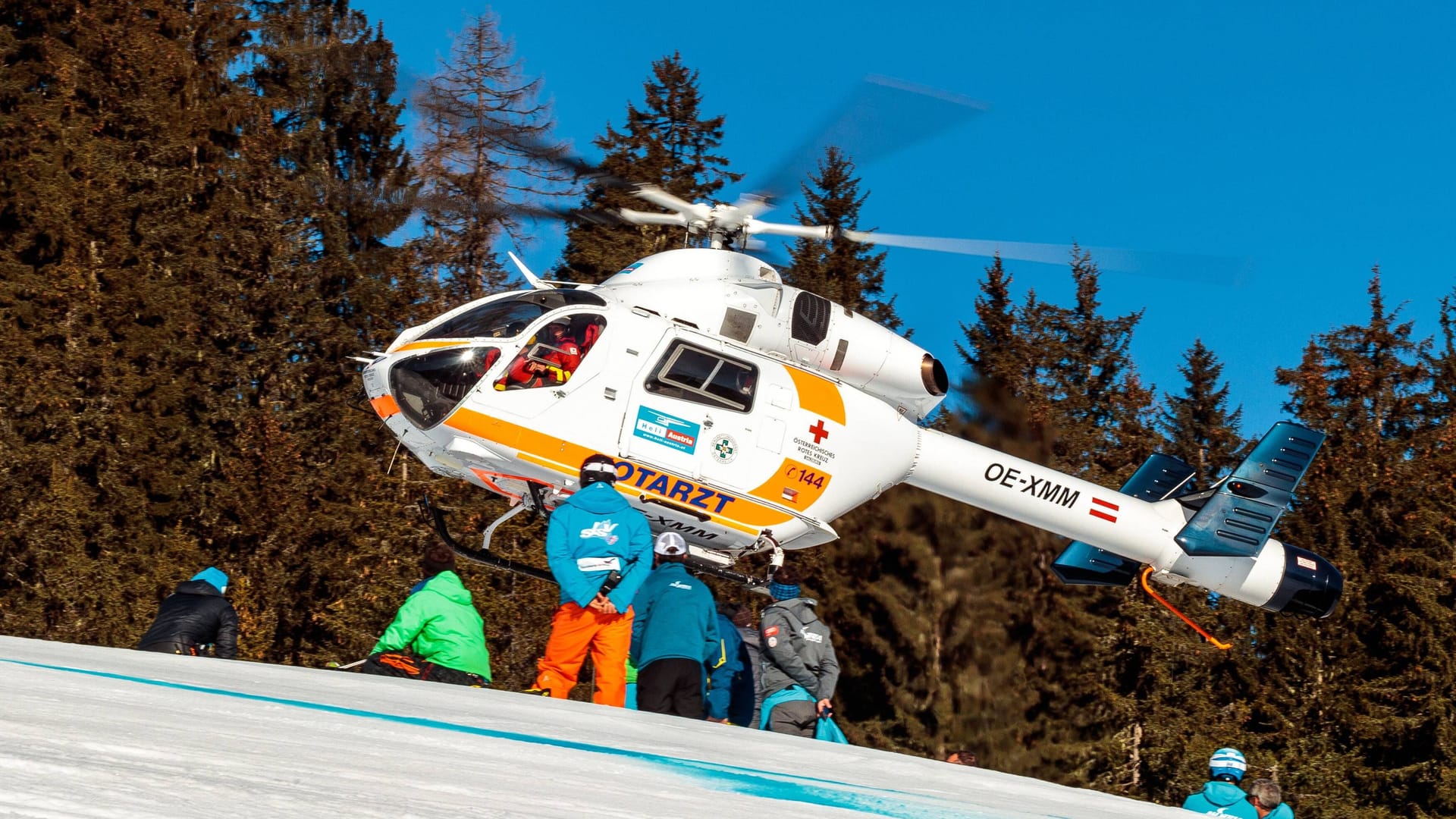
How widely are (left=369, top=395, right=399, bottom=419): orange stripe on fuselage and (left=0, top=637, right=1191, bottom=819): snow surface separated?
20.0 feet

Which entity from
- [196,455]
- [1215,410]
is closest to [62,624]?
[196,455]

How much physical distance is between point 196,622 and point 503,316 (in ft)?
11.6

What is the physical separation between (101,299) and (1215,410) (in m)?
34.0

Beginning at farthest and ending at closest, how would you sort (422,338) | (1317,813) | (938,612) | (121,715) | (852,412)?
(1317,813) < (938,612) < (852,412) < (422,338) < (121,715)

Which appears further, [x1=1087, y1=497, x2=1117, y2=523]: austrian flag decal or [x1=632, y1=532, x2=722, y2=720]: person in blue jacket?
[x1=1087, y1=497, x2=1117, y2=523]: austrian flag decal

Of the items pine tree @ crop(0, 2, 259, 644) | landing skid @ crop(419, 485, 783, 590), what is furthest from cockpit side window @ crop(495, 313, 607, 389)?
pine tree @ crop(0, 2, 259, 644)

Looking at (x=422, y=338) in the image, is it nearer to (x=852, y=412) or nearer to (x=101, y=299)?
(x=852, y=412)

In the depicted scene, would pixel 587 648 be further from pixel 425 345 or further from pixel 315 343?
pixel 315 343

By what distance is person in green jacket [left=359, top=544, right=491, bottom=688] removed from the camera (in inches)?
337

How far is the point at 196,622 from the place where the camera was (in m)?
9.37

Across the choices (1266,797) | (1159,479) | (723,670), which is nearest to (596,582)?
(723,670)

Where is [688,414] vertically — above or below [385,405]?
above

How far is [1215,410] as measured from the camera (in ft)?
143

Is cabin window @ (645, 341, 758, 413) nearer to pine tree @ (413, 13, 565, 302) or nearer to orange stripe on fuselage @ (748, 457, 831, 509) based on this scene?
orange stripe on fuselage @ (748, 457, 831, 509)
